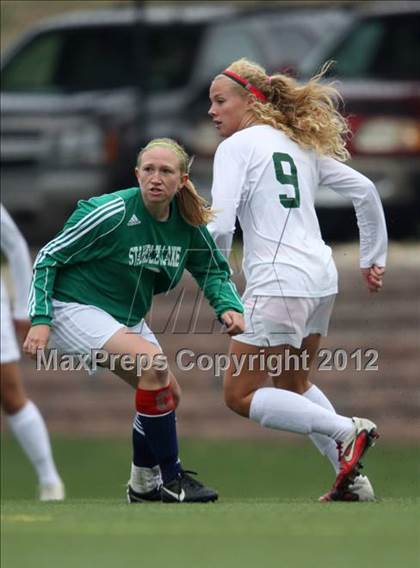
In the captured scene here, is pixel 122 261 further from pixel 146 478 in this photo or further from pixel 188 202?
pixel 146 478

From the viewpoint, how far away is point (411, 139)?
44.2 feet

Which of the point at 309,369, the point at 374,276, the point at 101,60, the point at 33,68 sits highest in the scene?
the point at 101,60

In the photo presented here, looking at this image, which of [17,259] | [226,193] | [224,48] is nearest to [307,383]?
[226,193]

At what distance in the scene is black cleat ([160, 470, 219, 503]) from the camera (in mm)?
8102

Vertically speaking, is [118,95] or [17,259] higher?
[118,95]

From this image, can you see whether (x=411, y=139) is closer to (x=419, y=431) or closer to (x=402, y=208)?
(x=402, y=208)

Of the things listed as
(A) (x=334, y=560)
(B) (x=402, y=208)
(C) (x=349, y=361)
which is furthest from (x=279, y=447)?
(A) (x=334, y=560)

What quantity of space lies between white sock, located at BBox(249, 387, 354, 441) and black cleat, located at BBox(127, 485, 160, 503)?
52cm

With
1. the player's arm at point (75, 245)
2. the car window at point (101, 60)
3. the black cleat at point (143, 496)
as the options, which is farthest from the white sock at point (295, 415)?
the car window at point (101, 60)

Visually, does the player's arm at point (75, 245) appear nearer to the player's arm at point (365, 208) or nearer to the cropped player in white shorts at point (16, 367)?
the player's arm at point (365, 208)

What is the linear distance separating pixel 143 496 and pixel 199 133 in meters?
5.52

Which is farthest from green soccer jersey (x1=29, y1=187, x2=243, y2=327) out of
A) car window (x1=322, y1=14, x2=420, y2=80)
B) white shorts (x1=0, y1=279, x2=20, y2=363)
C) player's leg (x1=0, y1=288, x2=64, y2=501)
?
car window (x1=322, y1=14, x2=420, y2=80)

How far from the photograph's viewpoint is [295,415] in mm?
8078

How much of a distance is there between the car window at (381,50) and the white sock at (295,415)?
579cm
